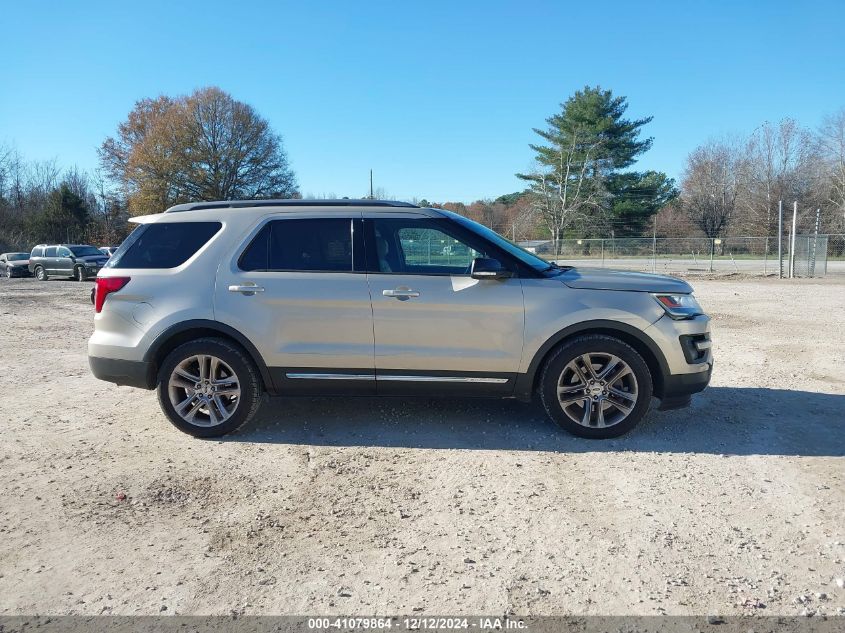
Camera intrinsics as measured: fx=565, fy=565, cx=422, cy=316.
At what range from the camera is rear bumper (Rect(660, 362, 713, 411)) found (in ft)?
14.4

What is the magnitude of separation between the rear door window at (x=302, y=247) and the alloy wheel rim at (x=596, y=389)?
1.99 metres

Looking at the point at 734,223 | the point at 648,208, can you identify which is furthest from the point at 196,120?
the point at 734,223

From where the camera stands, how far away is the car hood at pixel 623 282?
4.43 meters

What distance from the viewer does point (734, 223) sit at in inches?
1969

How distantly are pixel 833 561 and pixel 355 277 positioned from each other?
3.46 meters

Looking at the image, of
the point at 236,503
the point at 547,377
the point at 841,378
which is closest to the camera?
the point at 236,503

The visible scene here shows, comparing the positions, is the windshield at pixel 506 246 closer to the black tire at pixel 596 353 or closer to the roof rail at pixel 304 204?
the roof rail at pixel 304 204

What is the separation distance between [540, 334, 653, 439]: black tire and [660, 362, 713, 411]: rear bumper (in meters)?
0.13

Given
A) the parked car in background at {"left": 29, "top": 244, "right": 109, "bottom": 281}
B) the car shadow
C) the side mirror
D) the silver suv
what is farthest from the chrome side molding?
the parked car in background at {"left": 29, "top": 244, "right": 109, "bottom": 281}

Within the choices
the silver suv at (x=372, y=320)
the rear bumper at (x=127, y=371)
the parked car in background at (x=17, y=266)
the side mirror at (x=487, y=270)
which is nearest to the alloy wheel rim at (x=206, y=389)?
the silver suv at (x=372, y=320)

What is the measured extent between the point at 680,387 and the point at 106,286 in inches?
186

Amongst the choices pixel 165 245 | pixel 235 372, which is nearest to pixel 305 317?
pixel 235 372

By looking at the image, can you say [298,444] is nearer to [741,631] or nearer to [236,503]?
[236,503]

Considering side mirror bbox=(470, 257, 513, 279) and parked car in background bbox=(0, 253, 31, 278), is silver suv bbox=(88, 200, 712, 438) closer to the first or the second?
side mirror bbox=(470, 257, 513, 279)
